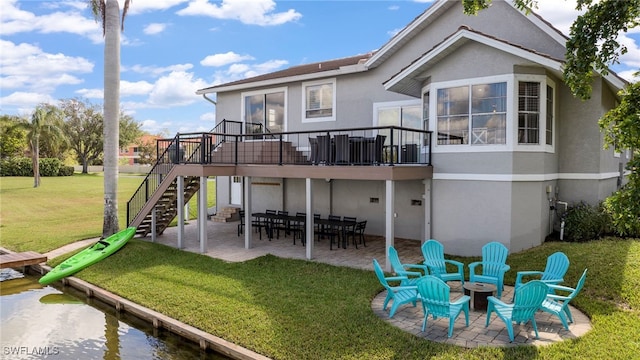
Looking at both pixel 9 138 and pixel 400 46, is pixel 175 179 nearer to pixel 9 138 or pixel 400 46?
pixel 400 46

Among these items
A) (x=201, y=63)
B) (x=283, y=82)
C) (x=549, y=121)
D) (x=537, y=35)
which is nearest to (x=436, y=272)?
(x=549, y=121)

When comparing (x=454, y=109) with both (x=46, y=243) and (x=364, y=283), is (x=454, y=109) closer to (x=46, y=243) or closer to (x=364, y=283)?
(x=364, y=283)

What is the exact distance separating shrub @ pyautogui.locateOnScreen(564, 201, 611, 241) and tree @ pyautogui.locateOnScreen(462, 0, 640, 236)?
13.4ft

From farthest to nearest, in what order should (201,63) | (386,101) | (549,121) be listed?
(201,63) < (386,101) < (549,121)

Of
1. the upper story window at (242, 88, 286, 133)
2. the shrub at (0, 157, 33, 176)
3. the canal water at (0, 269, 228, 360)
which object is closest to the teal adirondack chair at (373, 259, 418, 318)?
the canal water at (0, 269, 228, 360)

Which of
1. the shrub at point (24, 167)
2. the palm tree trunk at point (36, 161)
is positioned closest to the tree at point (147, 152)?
the shrub at point (24, 167)

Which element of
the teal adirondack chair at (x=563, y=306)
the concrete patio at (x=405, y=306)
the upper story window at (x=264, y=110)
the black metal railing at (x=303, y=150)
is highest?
the upper story window at (x=264, y=110)

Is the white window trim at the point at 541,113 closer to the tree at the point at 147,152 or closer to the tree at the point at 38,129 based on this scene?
the tree at the point at 38,129

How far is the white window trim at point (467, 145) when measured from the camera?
417 inches

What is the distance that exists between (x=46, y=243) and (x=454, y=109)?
1539 centimetres

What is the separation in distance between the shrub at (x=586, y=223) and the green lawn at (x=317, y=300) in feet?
1.76

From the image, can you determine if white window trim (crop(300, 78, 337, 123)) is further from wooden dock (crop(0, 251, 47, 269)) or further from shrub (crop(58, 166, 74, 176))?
shrub (crop(58, 166, 74, 176))

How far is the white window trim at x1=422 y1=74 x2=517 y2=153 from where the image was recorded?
1059 centimetres

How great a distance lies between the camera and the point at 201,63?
41.6m
